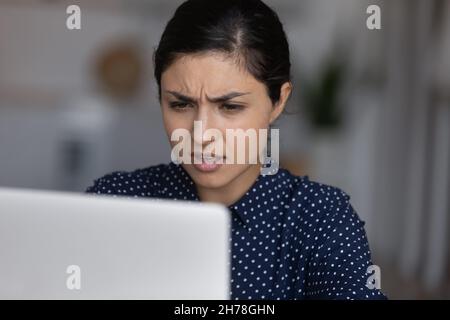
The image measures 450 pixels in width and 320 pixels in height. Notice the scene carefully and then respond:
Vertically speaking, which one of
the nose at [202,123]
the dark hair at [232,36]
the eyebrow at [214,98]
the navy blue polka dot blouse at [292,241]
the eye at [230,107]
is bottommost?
the navy blue polka dot blouse at [292,241]

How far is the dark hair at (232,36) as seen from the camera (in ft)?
3.49

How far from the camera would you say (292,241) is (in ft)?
3.75

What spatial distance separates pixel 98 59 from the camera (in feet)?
13.4

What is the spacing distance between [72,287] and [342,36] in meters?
3.79

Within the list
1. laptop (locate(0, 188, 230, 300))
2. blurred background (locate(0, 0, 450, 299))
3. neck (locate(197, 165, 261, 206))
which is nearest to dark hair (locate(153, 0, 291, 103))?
neck (locate(197, 165, 261, 206))

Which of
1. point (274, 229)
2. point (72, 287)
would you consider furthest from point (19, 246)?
point (274, 229)

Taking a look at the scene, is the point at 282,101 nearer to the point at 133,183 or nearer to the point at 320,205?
the point at 320,205

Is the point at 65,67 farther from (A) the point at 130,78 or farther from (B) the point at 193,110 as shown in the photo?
(B) the point at 193,110

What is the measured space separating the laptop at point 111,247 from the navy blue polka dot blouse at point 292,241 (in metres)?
0.44

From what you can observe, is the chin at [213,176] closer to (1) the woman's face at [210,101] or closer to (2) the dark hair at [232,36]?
(1) the woman's face at [210,101]

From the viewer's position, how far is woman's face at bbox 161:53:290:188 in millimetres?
1041

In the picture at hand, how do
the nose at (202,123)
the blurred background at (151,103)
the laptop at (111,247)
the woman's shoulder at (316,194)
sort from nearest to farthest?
1. the laptop at (111,247)
2. the nose at (202,123)
3. the woman's shoulder at (316,194)
4. the blurred background at (151,103)

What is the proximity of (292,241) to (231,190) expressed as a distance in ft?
0.46

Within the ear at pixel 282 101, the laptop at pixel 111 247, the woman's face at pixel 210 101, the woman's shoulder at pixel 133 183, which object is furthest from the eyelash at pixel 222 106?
the laptop at pixel 111 247
